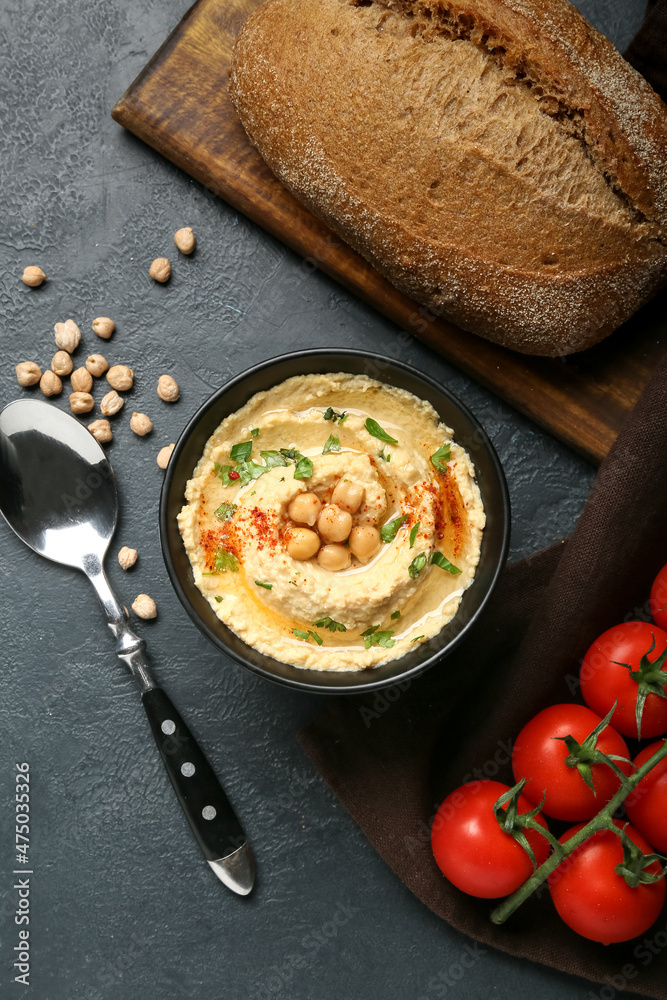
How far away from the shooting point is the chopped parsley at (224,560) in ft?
7.22

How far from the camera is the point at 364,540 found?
6.98 feet

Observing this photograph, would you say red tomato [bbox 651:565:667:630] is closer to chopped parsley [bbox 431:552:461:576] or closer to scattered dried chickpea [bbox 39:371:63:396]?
chopped parsley [bbox 431:552:461:576]

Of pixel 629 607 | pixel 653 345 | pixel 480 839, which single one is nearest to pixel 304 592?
pixel 480 839

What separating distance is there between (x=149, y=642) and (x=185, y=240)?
1.36 meters

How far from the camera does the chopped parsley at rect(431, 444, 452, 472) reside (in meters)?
2.20

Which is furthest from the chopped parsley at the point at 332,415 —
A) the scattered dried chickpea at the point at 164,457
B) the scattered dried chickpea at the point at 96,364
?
the scattered dried chickpea at the point at 96,364

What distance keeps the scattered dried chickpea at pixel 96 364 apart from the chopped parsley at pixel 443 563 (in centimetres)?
129

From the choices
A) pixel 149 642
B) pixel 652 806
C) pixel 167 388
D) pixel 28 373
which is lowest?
pixel 149 642

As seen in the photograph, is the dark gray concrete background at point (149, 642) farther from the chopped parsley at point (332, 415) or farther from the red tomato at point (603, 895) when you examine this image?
the red tomato at point (603, 895)

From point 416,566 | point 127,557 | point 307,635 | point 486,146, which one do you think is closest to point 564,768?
point 416,566

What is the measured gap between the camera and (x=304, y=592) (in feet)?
6.75

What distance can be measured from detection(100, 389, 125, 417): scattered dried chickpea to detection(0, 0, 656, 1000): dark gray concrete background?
0.12 feet

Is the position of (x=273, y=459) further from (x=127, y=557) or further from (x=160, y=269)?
(x=160, y=269)

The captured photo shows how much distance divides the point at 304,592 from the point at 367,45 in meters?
1.63
